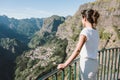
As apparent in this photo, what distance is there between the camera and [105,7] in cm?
6519

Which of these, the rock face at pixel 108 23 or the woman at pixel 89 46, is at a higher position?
the woman at pixel 89 46

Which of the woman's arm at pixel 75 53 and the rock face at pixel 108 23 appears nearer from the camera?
the woman's arm at pixel 75 53

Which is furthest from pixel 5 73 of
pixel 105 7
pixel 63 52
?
pixel 105 7

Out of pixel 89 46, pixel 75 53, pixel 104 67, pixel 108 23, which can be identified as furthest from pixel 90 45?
pixel 108 23

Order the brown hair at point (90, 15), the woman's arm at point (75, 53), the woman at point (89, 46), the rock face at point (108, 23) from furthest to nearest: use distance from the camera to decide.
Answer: the rock face at point (108, 23)
the brown hair at point (90, 15)
the woman at point (89, 46)
the woman's arm at point (75, 53)

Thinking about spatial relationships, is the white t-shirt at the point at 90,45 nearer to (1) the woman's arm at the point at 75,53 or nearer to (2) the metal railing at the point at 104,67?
(1) the woman's arm at the point at 75,53

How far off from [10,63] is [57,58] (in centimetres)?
7211

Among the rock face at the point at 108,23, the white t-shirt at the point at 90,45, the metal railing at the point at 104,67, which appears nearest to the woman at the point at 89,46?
the white t-shirt at the point at 90,45

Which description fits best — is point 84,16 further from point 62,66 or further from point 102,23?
point 102,23

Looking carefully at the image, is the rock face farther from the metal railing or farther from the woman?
the woman

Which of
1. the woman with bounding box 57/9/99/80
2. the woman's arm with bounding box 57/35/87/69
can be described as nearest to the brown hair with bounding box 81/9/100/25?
the woman with bounding box 57/9/99/80

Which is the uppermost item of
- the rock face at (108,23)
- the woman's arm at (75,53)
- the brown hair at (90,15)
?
the brown hair at (90,15)

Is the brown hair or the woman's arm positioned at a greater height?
the brown hair

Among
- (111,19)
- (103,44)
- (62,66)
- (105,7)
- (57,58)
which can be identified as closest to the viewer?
(62,66)
